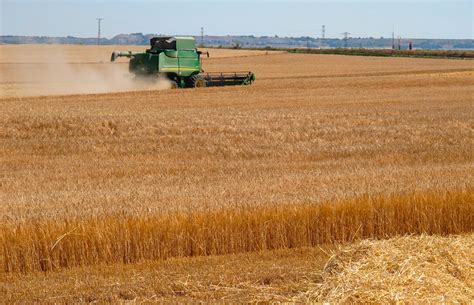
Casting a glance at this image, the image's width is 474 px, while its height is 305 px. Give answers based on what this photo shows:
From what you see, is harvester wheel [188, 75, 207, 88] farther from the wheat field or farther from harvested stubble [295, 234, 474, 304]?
harvested stubble [295, 234, 474, 304]

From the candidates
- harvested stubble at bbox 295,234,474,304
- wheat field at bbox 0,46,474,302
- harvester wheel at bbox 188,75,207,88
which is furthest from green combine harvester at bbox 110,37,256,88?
harvested stubble at bbox 295,234,474,304

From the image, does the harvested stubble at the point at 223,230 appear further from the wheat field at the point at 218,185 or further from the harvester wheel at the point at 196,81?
the harvester wheel at the point at 196,81

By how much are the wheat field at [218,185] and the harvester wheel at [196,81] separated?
825cm

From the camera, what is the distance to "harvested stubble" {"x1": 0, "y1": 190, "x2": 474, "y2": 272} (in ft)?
29.8

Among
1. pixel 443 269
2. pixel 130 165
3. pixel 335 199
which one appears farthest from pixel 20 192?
pixel 443 269

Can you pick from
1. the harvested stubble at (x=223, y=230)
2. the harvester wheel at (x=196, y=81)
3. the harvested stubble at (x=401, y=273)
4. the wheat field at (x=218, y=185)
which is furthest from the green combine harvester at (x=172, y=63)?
the harvested stubble at (x=401, y=273)

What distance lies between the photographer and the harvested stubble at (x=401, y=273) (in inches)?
252

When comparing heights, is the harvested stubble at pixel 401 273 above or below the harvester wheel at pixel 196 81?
below

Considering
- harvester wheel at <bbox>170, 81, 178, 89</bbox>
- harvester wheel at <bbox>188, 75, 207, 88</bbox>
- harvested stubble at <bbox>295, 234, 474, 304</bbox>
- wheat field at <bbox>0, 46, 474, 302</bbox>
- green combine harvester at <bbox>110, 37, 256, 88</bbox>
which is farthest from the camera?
harvester wheel at <bbox>188, 75, 207, 88</bbox>

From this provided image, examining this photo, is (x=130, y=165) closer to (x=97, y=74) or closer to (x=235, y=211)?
(x=235, y=211)

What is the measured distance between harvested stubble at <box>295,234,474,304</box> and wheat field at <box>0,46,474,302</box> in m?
0.53

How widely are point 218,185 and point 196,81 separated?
2464 centimetres

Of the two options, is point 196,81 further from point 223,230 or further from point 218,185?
point 223,230

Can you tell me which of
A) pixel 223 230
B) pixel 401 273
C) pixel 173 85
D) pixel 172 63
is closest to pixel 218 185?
pixel 223 230
